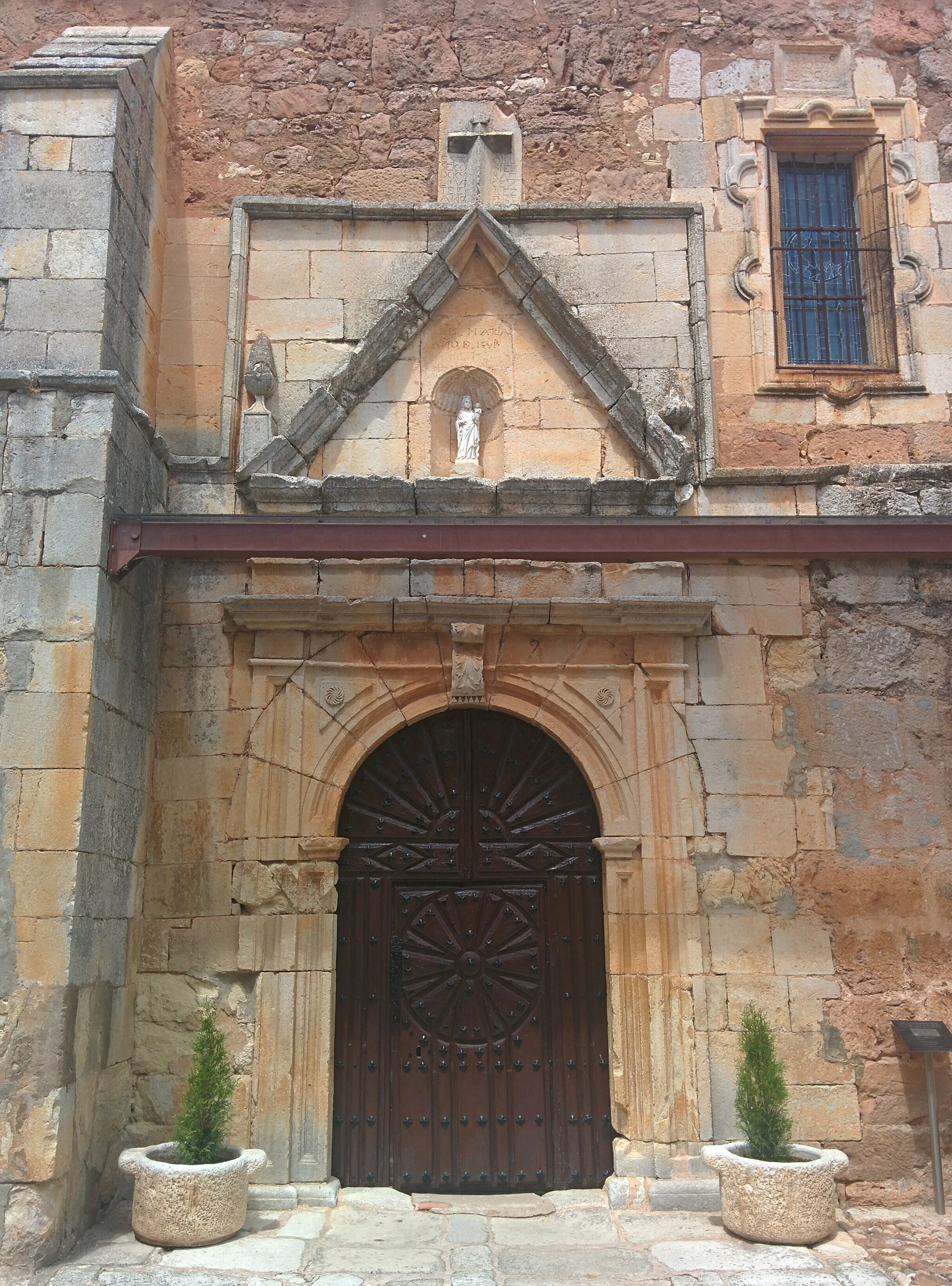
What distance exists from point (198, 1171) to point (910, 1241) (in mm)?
2984

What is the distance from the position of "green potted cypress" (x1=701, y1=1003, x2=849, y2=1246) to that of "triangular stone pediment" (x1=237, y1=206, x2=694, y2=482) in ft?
9.72

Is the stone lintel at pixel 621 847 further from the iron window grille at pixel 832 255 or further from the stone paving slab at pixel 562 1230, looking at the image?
the iron window grille at pixel 832 255

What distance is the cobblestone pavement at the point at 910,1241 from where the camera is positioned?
14.0 ft

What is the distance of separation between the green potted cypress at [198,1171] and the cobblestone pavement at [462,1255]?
72mm

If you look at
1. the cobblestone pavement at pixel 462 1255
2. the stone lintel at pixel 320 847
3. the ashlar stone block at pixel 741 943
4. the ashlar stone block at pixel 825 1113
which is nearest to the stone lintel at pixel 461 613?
the stone lintel at pixel 320 847

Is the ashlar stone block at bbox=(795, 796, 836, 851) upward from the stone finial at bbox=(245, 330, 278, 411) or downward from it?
downward

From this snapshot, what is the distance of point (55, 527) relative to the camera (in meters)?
4.91

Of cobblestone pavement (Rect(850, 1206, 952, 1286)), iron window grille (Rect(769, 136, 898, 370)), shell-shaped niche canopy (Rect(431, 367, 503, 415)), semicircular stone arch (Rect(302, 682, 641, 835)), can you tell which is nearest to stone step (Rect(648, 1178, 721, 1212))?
cobblestone pavement (Rect(850, 1206, 952, 1286))

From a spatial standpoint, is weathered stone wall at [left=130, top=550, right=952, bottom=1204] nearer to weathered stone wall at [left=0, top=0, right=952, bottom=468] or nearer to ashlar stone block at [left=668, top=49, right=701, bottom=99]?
weathered stone wall at [left=0, top=0, right=952, bottom=468]

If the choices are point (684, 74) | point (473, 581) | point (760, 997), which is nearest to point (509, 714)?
point (473, 581)

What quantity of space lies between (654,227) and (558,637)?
8.20ft

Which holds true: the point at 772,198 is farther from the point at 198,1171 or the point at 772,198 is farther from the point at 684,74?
the point at 198,1171

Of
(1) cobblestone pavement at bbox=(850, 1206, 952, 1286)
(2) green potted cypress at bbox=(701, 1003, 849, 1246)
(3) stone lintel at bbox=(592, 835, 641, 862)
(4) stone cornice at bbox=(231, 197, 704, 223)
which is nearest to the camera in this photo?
(1) cobblestone pavement at bbox=(850, 1206, 952, 1286)

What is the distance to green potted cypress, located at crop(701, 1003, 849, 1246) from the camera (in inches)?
178
